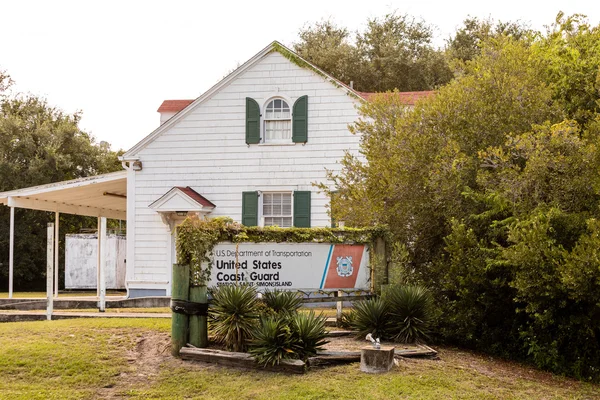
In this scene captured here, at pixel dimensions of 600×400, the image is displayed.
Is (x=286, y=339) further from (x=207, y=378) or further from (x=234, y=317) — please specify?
(x=207, y=378)

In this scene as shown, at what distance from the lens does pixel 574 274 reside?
9289 mm

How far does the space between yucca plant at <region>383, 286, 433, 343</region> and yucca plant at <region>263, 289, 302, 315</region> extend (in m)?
1.56

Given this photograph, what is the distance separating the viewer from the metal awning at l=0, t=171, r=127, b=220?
1873 centimetres

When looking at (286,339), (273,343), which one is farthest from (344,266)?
(273,343)

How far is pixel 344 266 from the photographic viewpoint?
11.7 metres

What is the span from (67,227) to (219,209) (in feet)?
64.3

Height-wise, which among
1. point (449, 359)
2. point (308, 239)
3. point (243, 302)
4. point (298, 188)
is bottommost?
point (449, 359)

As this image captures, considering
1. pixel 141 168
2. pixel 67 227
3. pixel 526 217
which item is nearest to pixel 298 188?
pixel 141 168

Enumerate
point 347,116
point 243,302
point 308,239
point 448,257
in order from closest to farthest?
point 243,302 < point 308,239 < point 448,257 < point 347,116

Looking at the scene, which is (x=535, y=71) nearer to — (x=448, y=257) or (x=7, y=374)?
(x=448, y=257)

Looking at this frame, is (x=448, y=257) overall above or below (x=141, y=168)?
below

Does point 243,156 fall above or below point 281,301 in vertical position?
above

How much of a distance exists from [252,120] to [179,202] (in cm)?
305

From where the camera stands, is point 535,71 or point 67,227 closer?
point 535,71
